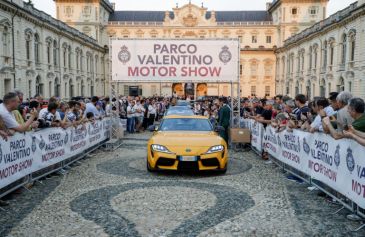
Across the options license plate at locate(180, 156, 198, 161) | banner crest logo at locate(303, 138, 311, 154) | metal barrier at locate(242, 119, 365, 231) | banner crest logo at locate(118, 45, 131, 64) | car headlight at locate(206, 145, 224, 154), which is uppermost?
banner crest logo at locate(118, 45, 131, 64)

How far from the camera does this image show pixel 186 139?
364 inches

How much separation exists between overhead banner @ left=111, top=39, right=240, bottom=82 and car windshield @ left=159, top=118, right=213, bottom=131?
3802 millimetres

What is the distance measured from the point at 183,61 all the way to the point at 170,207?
348 inches

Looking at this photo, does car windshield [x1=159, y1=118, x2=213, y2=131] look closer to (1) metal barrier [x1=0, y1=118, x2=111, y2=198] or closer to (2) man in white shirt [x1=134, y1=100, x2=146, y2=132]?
(1) metal barrier [x1=0, y1=118, x2=111, y2=198]

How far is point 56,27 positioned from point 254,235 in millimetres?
44180

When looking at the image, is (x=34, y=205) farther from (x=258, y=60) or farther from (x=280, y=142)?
(x=258, y=60)

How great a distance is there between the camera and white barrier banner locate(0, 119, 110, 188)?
675 centimetres

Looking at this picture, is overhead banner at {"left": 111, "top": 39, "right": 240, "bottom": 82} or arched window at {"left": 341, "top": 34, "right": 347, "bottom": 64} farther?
arched window at {"left": 341, "top": 34, "right": 347, "bottom": 64}

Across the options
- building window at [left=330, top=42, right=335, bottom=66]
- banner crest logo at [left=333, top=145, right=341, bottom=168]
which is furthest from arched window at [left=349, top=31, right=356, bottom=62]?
banner crest logo at [left=333, top=145, right=341, bottom=168]

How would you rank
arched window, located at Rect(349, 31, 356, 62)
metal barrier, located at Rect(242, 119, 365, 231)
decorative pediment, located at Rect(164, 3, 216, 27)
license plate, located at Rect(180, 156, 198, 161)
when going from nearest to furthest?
metal barrier, located at Rect(242, 119, 365, 231), license plate, located at Rect(180, 156, 198, 161), arched window, located at Rect(349, 31, 356, 62), decorative pediment, located at Rect(164, 3, 216, 27)

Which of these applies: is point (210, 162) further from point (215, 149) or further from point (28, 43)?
point (28, 43)

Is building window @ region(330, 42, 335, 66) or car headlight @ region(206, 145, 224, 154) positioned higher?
building window @ region(330, 42, 335, 66)

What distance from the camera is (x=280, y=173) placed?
959cm

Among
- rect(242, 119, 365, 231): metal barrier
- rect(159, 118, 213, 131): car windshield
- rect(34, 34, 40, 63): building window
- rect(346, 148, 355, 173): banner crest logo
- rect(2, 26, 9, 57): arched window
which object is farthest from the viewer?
rect(34, 34, 40, 63): building window
